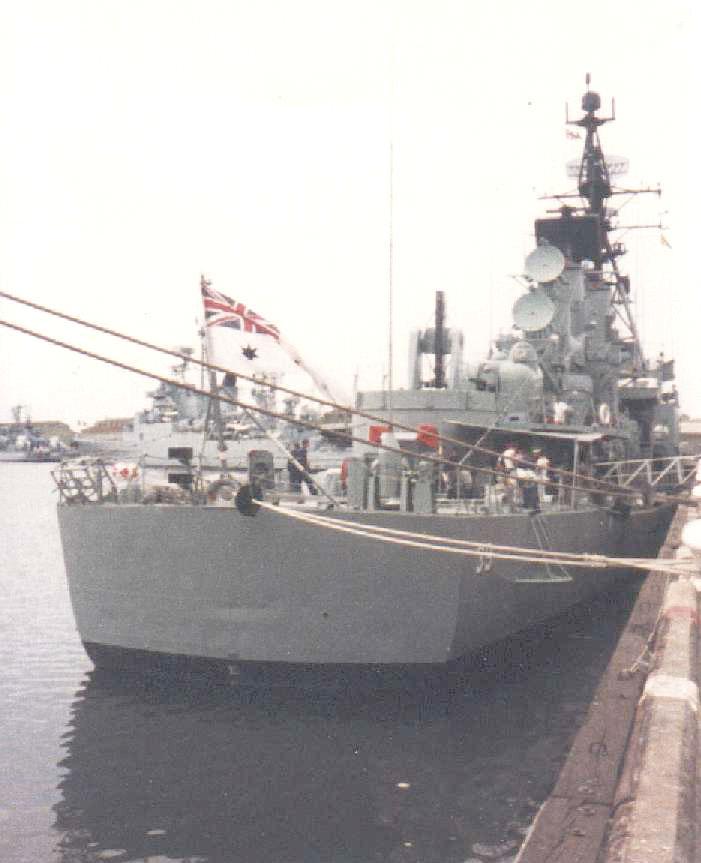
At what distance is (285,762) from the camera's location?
8664 millimetres

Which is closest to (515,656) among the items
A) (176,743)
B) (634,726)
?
(176,743)

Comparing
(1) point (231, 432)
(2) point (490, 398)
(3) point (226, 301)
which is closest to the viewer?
(3) point (226, 301)

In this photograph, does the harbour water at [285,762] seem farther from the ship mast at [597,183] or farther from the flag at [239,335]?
the ship mast at [597,183]

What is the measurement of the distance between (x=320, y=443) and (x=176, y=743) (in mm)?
51795

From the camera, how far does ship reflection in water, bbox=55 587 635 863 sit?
7.15 meters

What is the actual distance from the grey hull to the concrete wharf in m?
3.77

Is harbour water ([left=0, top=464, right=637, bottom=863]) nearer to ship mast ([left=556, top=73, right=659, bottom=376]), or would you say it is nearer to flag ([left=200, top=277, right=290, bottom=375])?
flag ([left=200, top=277, right=290, bottom=375])

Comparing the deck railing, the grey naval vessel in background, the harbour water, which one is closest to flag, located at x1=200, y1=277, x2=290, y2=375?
the grey naval vessel in background

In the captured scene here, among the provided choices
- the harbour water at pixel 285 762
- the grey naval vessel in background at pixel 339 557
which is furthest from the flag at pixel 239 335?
the harbour water at pixel 285 762

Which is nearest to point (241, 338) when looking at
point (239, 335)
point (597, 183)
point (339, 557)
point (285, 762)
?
point (239, 335)

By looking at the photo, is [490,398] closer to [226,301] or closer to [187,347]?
[226,301]

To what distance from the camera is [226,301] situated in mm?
11266

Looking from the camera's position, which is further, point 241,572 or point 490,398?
point 490,398

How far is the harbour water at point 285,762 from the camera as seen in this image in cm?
715
